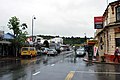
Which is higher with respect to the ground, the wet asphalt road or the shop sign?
the shop sign

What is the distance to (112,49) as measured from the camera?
37125mm

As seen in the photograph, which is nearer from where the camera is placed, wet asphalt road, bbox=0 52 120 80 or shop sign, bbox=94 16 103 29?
wet asphalt road, bbox=0 52 120 80

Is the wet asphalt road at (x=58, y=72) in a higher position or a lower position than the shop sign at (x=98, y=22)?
lower

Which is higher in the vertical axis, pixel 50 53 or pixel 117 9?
pixel 117 9

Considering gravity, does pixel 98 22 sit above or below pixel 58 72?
above

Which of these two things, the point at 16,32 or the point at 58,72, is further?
the point at 16,32

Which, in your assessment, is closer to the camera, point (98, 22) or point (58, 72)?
point (58, 72)

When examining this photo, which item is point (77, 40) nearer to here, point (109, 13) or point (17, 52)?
point (17, 52)

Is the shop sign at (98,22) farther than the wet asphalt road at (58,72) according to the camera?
Yes

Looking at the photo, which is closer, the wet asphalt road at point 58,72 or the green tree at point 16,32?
the wet asphalt road at point 58,72

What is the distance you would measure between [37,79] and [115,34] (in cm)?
2235

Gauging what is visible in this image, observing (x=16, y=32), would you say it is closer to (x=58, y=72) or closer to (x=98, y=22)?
(x=98, y=22)

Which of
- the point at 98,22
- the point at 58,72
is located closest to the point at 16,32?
the point at 98,22

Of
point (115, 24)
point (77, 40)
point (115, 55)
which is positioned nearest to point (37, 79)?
point (115, 55)
